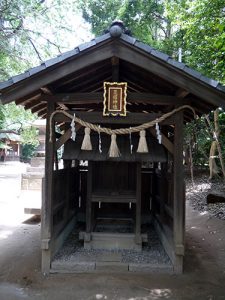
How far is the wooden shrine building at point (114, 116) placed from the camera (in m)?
5.15

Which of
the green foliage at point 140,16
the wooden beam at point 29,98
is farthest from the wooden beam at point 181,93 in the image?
the green foliage at point 140,16

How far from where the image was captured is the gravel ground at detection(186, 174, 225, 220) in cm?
1157

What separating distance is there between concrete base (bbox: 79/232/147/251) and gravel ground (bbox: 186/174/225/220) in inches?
→ 194

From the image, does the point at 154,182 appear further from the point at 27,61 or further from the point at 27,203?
the point at 27,61

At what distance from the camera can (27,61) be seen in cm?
1556

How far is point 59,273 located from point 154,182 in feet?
15.1

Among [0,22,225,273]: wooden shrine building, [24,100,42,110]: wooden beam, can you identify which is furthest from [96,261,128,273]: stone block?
[24,100,42,110]: wooden beam

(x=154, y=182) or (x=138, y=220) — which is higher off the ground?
(x=154, y=182)

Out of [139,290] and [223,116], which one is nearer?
[139,290]

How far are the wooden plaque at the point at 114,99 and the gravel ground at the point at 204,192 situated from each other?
22.1 feet

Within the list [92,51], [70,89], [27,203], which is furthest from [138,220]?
[27,203]

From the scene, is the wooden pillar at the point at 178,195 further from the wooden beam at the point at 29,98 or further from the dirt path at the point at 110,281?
the wooden beam at the point at 29,98

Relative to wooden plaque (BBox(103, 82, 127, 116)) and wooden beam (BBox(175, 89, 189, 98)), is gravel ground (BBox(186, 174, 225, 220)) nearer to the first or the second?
wooden beam (BBox(175, 89, 189, 98))

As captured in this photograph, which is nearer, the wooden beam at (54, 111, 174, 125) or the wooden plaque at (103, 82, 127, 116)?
the wooden plaque at (103, 82, 127, 116)
